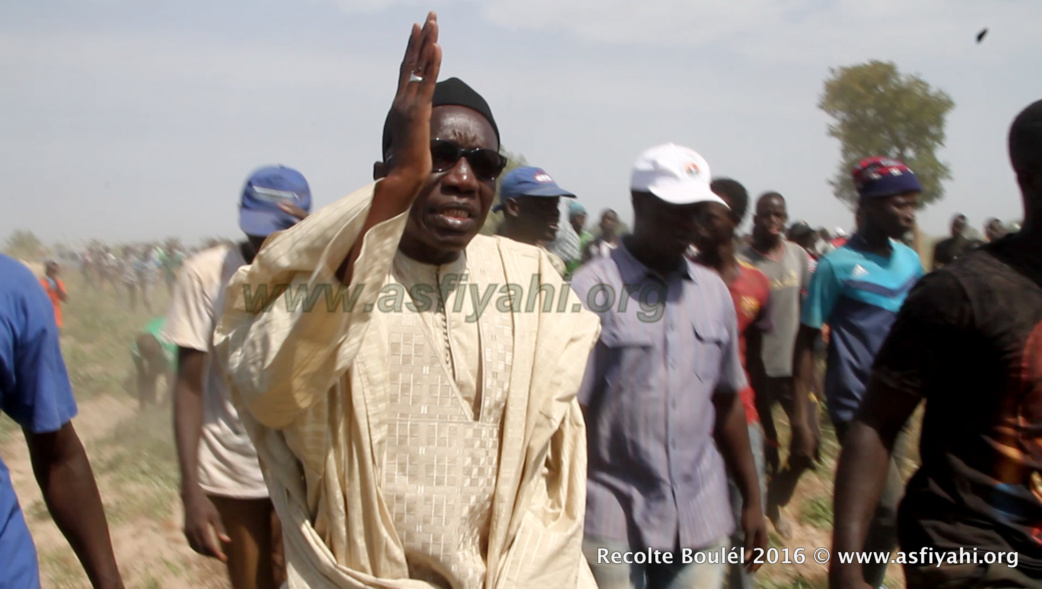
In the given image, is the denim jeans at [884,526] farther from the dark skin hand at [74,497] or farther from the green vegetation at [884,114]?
the green vegetation at [884,114]

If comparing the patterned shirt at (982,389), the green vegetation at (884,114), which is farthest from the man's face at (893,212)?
the green vegetation at (884,114)

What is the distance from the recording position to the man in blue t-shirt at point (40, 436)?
197 cm

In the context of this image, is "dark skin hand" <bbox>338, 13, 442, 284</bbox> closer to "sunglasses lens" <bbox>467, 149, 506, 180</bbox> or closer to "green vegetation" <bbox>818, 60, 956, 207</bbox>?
"sunglasses lens" <bbox>467, 149, 506, 180</bbox>

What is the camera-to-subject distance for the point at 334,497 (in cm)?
190

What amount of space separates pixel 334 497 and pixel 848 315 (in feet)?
9.50

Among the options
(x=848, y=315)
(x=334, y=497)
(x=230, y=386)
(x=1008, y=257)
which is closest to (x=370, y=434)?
(x=334, y=497)

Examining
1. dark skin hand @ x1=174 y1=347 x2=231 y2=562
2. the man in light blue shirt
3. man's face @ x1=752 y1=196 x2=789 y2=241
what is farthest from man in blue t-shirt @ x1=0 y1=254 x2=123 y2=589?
man's face @ x1=752 y1=196 x2=789 y2=241

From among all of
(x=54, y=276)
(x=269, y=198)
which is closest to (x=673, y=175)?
(x=269, y=198)

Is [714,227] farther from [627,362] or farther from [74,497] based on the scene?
[74,497]

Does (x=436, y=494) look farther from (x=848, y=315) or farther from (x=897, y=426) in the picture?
(x=848, y=315)

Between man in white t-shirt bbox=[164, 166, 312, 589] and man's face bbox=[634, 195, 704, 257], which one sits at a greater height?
man's face bbox=[634, 195, 704, 257]

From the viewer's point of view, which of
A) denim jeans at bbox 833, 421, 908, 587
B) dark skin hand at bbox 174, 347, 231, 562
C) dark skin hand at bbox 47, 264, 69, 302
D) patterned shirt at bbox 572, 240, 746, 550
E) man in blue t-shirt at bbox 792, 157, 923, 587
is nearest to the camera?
patterned shirt at bbox 572, 240, 746, 550

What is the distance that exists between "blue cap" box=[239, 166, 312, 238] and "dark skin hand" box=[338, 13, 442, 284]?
4.91 ft

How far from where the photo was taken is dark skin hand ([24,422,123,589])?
2.18 metres
